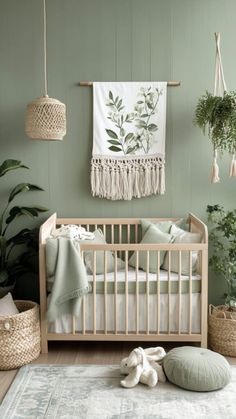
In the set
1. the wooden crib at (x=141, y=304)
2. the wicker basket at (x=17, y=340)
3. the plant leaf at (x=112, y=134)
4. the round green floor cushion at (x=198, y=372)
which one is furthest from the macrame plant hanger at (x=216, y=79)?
the wicker basket at (x=17, y=340)

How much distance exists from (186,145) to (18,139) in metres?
1.27

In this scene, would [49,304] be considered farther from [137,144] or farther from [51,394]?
[137,144]

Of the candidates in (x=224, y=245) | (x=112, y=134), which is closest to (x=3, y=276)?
(x=112, y=134)

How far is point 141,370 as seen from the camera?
2824 millimetres

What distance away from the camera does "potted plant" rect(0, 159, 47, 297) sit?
354 centimetres

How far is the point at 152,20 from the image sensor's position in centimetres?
380

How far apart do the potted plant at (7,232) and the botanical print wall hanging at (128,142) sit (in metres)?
0.53

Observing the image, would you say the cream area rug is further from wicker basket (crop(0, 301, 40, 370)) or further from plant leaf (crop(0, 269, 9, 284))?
plant leaf (crop(0, 269, 9, 284))

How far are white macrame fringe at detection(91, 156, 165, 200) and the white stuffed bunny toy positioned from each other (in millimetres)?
1320

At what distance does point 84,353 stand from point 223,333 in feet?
2.99

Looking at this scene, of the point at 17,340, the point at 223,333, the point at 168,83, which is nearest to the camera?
the point at 17,340

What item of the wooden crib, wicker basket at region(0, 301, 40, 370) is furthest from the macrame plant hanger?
wicker basket at region(0, 301, 40, 370)

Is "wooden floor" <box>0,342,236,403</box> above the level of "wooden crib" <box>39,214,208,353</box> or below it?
below

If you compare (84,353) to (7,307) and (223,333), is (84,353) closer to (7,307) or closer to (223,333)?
(7,307)
